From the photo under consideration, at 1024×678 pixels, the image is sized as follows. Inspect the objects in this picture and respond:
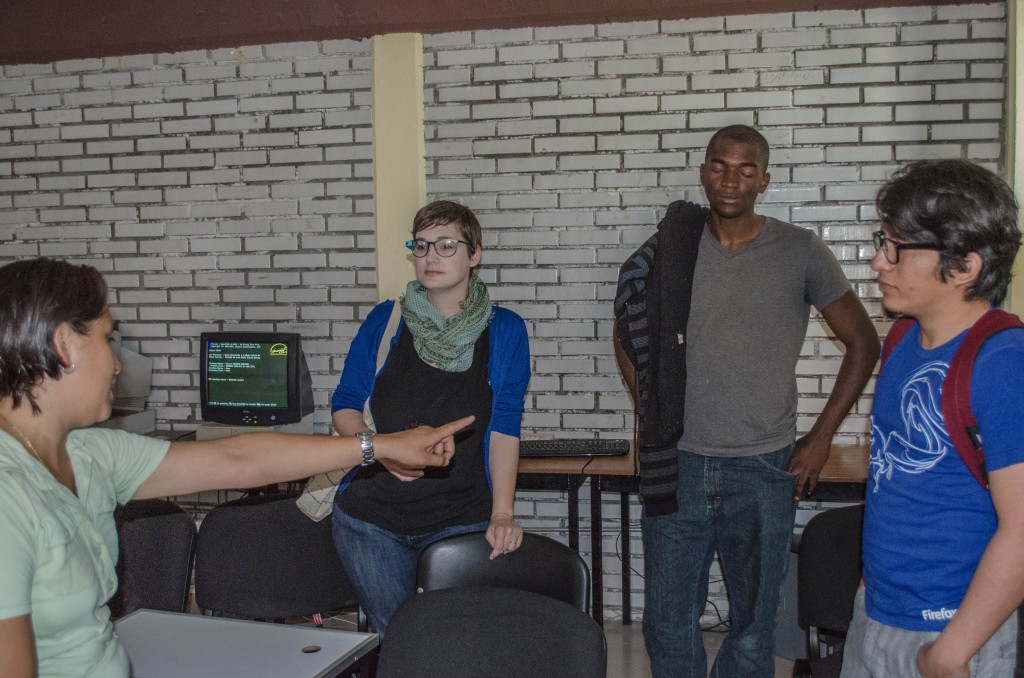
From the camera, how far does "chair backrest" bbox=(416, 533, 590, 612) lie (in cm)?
236

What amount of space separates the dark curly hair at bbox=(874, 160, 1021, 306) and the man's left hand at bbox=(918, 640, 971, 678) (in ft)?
2.20

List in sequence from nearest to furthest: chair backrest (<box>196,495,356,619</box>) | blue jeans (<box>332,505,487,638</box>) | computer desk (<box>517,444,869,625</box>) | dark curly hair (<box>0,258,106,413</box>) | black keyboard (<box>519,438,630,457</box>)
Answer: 1. dark curly hair (<box>0,258,106,413</box>)
2. blue jeans (<box>332,505,487,638</box>)
3. chair backrest (<box>196,495,356,619</box>)
4. computer desk (<box>517,444,869,625</box>)
5. black keyboard (<box>519,438,630,457</box>)

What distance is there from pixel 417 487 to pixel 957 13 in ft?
11.2

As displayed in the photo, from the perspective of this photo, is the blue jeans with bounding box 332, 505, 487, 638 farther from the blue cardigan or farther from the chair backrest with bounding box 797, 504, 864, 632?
the chair backrest with bounding box 797, 504, 864, 632

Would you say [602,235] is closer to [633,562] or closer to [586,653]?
[633,562]

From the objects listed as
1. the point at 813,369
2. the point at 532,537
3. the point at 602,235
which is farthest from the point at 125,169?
the point at 813,369

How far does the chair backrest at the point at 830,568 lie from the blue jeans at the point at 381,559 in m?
1.02

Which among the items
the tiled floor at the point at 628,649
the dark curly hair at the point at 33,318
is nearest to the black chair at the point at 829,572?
the tiled floor at the point at 628,649

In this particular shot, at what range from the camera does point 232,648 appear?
1968 mm

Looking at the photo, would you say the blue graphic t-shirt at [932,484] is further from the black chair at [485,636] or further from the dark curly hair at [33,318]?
the dark curly hair at [33,318]

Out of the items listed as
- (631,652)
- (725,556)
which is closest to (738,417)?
(725,556)

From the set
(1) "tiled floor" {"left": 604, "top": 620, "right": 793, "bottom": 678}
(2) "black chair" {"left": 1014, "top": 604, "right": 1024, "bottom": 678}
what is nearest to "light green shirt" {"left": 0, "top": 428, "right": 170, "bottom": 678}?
(2) "black chair" {"left": 1014, "top": 604, "right": 1024, "bottom": 678}

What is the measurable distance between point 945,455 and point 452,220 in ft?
5.34

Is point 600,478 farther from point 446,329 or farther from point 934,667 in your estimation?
point 934,667
